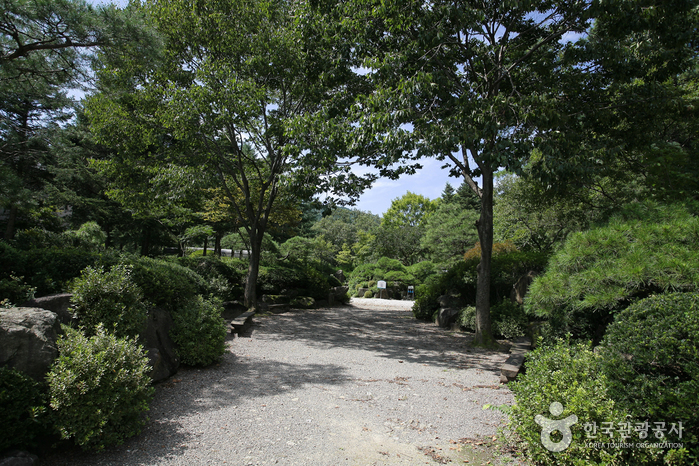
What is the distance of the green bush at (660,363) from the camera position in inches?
89.1

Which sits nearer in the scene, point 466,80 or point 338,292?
point 466,80

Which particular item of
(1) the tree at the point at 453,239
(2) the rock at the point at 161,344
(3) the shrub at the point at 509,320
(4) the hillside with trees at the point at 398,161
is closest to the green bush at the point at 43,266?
(4) the hillside with trees at the point at 398,161

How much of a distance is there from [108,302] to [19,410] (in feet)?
4.96

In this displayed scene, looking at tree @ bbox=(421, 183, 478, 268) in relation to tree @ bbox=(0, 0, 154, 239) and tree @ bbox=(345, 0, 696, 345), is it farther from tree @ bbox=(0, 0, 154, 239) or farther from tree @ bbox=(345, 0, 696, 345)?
tree @ bbox=(0, 0, 154, 239)

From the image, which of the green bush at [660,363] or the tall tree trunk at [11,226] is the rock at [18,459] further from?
the tall tree trunk at [11,226]

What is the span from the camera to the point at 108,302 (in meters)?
3.96

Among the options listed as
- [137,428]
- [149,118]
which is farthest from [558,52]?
[149,118]

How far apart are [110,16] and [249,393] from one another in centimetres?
601

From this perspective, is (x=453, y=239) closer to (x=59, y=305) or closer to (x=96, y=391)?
(x=59, y=305)

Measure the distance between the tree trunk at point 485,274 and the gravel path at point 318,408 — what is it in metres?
0.55

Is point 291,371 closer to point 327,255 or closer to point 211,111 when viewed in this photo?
point 211,111

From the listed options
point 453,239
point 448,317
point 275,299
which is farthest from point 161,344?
point 453,239

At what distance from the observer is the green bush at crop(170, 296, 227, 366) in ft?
16.7

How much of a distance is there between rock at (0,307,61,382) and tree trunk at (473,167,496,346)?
22.3 ft
